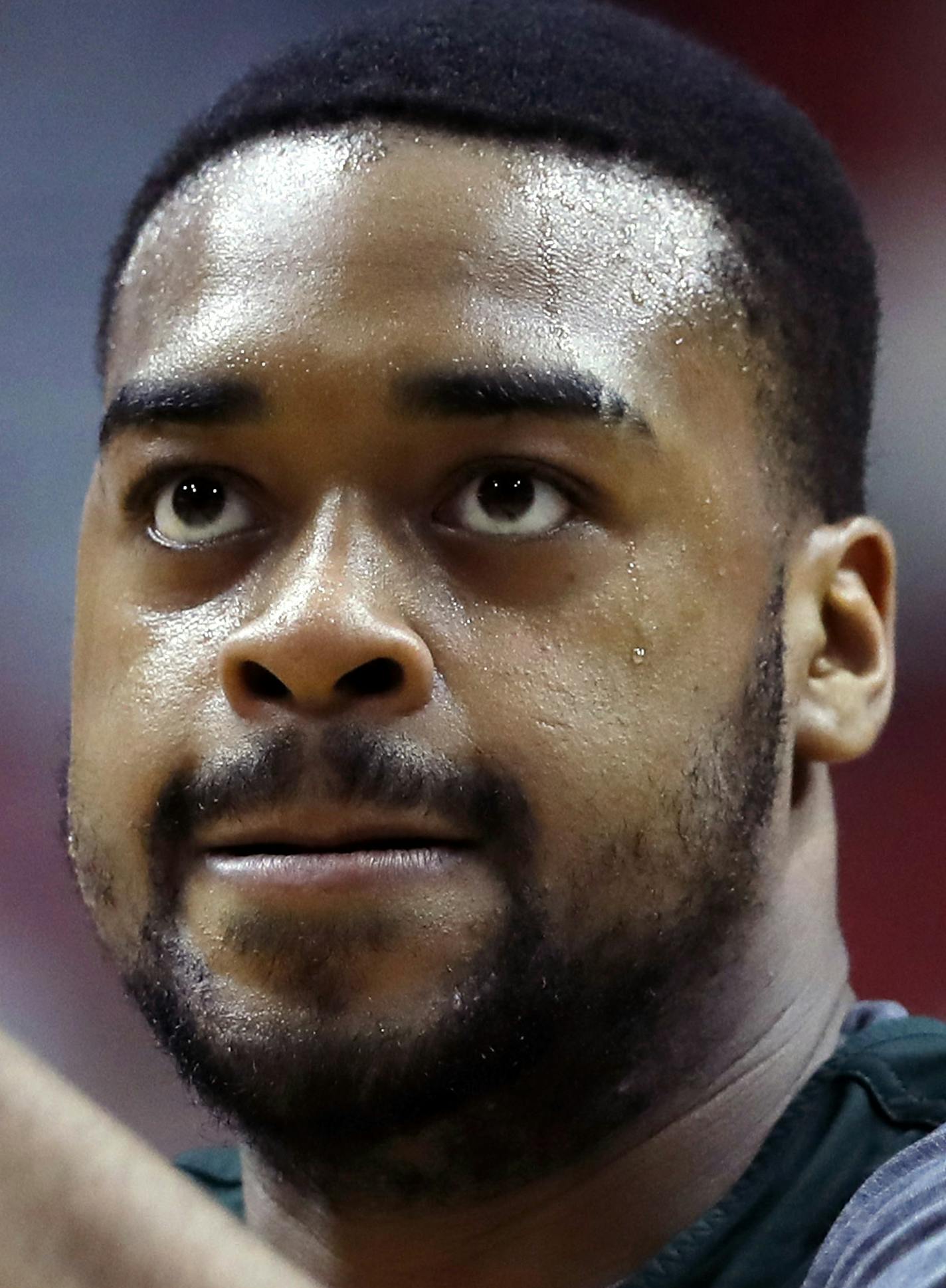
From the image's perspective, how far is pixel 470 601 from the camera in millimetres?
866

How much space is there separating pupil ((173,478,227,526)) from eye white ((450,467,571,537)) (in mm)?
133

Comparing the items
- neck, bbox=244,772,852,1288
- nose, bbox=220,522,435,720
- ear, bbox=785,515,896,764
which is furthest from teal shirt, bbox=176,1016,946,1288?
nose, bbox=220,522,435,720

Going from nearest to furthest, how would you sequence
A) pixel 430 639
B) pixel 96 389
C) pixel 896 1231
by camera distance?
pixel 896 1231, pixel 430 639, pixel 96 389

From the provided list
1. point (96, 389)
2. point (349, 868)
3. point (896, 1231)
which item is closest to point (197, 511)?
point (349, 868)

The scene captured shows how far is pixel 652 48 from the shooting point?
1062 mm

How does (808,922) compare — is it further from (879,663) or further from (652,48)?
(652,48)

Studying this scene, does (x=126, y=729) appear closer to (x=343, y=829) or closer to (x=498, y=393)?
(x=343, y=829)

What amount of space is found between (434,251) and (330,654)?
22 cm

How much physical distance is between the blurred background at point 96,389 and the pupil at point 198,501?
493mm

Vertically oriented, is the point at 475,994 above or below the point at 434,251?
below

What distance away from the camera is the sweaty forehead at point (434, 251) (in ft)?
2.89

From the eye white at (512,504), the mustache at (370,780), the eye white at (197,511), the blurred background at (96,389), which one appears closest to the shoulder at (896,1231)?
the mustache at (370,780)

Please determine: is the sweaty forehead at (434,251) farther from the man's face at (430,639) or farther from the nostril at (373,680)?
the nostril at (373,680)

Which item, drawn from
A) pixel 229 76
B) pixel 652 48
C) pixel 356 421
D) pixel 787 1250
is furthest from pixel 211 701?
pixel 229 76
